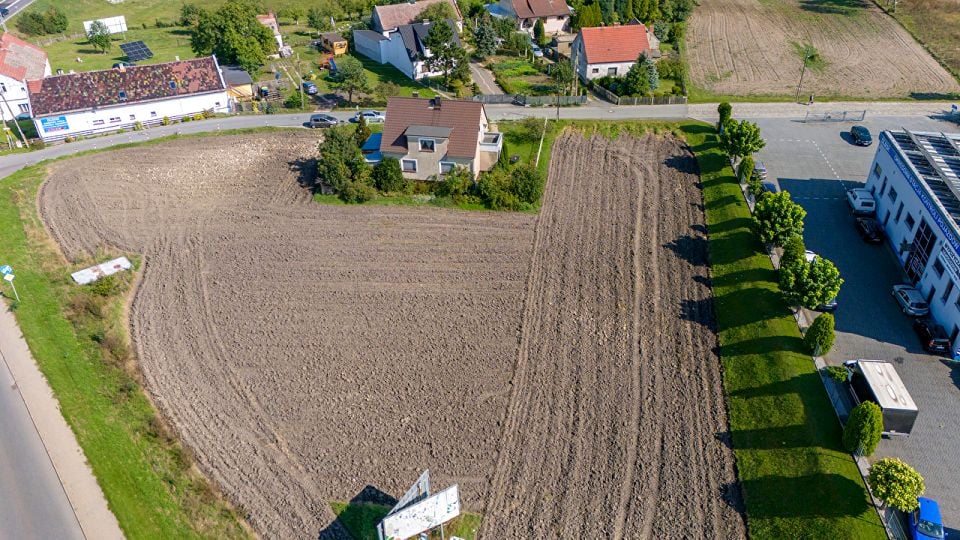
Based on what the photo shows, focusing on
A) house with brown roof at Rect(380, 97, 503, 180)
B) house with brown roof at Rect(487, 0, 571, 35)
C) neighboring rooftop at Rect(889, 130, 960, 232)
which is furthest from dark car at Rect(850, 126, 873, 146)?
house with brown roof at Rect(487, 0, 571, 35)

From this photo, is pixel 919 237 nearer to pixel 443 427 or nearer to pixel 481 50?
pixel 443 427

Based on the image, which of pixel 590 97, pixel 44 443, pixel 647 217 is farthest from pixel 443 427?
pixel 590 97

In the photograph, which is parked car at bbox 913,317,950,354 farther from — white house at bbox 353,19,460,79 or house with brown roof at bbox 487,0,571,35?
house with brown roof at bbox 487,0,571,35

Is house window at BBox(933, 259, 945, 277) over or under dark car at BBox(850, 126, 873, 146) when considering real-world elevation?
over

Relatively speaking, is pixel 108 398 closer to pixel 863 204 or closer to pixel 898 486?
pixel 898 486

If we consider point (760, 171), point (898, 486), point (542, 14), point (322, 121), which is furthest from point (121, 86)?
point (898, 486)
